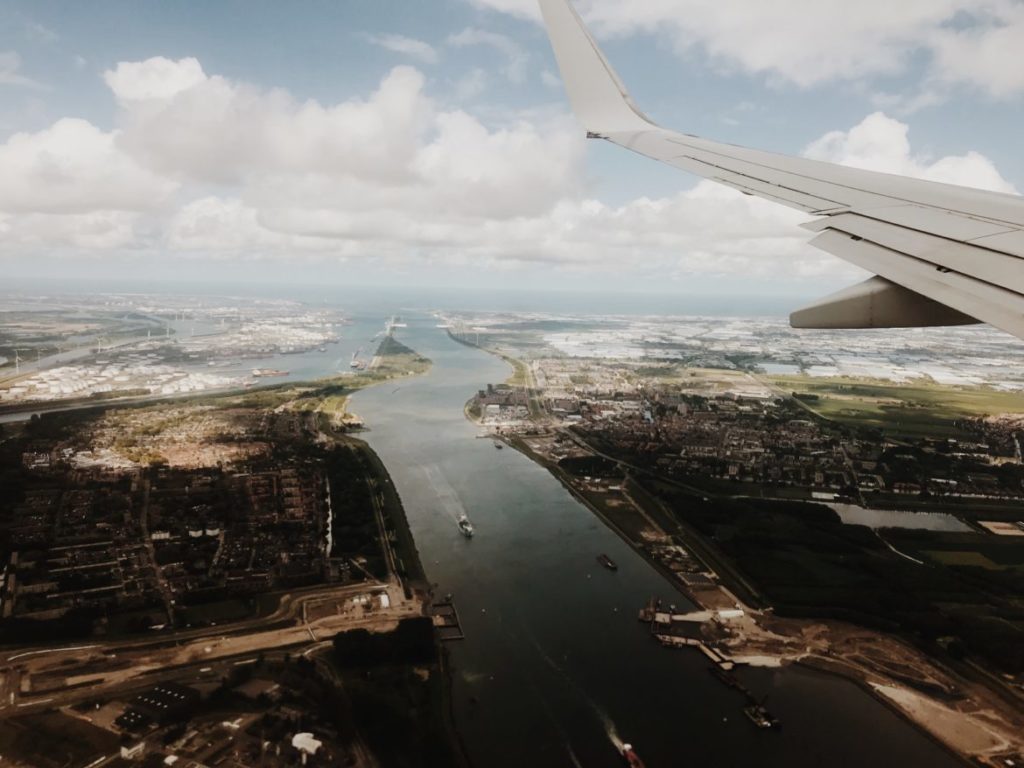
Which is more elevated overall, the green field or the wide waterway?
the green field

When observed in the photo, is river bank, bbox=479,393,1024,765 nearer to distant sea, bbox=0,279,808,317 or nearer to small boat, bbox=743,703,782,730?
small boat, bbox=743,703,782,730

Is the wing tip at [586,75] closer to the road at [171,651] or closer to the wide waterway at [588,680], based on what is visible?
the wide waterway at [588,680]

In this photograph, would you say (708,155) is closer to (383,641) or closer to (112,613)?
(383,641)

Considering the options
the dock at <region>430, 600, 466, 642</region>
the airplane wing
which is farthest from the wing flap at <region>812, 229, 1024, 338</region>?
the dock at <region>430, 600, 466, 642</region>

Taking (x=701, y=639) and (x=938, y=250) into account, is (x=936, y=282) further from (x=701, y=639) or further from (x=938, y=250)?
(x=701, y=639)

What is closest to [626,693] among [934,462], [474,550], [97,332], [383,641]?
[383,641]

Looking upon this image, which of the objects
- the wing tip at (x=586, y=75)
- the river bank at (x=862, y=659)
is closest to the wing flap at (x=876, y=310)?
the wing tip at (x=586, y=75)
